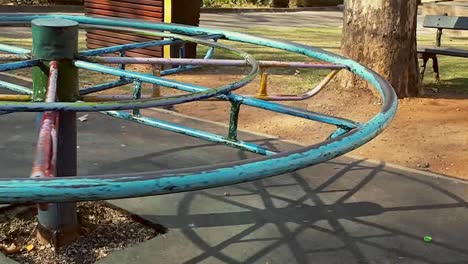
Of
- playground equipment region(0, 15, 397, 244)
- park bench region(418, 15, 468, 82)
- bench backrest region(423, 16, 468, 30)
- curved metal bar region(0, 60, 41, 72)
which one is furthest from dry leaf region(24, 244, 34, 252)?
bench backrest region(423, 16, 468, 30)

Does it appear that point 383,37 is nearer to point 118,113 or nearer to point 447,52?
point 447,52

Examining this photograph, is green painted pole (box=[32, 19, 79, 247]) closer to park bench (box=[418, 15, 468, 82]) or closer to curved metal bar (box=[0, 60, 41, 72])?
curved metal bar (box=[0, 60, 41, 72])

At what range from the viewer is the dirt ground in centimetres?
517

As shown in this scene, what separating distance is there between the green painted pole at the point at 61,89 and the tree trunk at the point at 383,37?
14.0 ft

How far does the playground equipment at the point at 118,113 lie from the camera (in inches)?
55.4

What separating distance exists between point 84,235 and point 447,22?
734cm

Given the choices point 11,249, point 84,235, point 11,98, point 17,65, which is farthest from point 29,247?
point 17,65

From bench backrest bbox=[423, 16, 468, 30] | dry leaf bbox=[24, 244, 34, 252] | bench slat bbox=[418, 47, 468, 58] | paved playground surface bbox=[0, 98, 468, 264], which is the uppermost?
bench backrest bbox=[423, 16, 468, 30]

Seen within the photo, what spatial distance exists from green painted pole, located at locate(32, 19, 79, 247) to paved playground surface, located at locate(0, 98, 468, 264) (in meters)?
0.33

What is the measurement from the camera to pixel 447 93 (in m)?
7.56

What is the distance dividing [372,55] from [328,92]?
2.03 ft

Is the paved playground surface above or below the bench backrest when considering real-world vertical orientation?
below

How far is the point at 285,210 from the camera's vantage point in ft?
12.7

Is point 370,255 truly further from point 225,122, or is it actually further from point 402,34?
point 402,34
